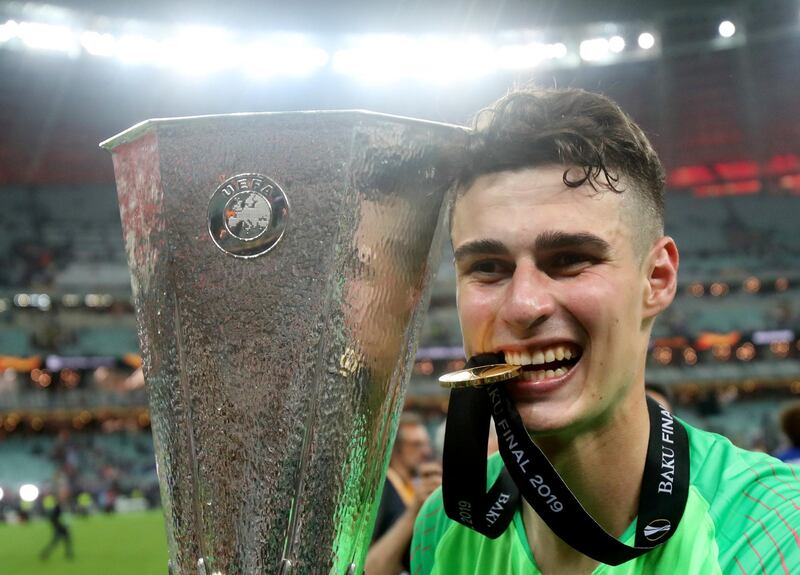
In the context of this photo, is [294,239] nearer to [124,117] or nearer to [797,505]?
[797,505]

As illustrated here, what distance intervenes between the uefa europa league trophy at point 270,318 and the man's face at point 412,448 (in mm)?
2315

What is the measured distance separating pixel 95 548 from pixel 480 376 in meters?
12.2

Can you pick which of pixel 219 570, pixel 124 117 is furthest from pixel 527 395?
pixel 124 117

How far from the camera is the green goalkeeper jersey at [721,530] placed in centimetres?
103

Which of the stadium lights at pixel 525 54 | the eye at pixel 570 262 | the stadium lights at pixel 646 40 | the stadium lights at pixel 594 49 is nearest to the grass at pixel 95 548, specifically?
the eye at pixel 570 262

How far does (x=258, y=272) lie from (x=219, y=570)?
1.13 feet

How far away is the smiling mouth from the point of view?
3.39 feet

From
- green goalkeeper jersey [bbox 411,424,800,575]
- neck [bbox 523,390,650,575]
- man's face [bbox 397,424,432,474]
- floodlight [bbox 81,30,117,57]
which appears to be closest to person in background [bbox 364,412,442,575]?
man's face [bbox 397,424,432,474]

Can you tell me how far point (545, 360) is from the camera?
1.03 m

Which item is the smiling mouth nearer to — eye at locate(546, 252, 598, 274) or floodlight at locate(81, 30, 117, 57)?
eye at locate(546, 252, 598, 274)

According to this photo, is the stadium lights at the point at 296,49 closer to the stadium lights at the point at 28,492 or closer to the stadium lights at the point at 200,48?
the stadium lights at the point at 200,48

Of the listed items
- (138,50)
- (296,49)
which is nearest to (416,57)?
(296,49)

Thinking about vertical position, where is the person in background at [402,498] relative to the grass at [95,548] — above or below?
above

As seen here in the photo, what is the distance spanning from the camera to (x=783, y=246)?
22.2 meters
